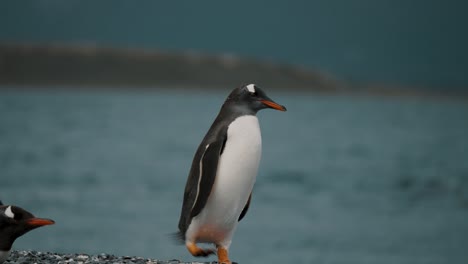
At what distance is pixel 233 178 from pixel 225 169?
3.6 inches

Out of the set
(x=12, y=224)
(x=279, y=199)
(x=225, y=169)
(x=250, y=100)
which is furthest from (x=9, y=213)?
(x=279, y=199)

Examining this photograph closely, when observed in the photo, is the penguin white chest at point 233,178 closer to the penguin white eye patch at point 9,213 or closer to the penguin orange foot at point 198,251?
the penguin orange foot at point 198,251

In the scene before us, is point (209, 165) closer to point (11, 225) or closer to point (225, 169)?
point (225, 169)

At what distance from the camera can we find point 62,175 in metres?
37.0

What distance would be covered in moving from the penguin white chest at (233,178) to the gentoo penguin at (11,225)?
1248 millimetres

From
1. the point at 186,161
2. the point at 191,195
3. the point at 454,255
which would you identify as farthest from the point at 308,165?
the point at 191,195

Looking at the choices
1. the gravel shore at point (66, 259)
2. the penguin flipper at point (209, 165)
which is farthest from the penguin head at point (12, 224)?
the penguin flipper at point (209, 165)

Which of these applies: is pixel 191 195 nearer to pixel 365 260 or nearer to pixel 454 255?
pixel 365 260

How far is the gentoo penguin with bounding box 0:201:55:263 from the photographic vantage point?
6824mm

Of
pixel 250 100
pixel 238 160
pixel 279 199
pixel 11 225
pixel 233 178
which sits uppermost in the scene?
pixel 279 199

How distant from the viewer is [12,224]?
6.86 metres

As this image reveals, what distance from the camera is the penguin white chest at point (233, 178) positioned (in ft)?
22.0

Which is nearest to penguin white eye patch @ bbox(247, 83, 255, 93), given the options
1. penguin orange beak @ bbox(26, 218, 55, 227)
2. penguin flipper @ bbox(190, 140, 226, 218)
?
penguin flipper @ bbox(190, 140, 226, 218)

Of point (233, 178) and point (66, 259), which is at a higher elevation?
point (233, 178)
